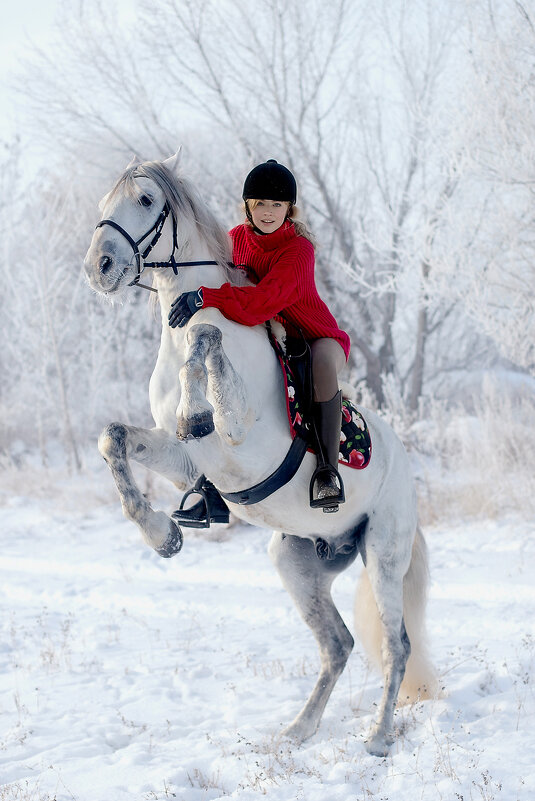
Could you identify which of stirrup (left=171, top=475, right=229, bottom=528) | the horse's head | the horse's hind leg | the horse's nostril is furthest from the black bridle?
the horse's hind leg

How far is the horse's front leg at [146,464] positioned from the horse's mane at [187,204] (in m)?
0.81

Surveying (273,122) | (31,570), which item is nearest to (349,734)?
(31,570)

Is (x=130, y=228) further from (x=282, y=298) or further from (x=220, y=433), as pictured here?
(x=220, y=433)

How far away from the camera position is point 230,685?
442 centimetres

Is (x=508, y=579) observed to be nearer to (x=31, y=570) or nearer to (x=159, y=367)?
(x=159, y=367)

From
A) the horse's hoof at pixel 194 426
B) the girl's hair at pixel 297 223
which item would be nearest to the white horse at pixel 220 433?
the horse's hoof at pixel 194 426

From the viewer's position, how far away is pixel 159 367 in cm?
297

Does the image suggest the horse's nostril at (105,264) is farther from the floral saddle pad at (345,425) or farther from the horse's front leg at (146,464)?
the floral saddle pad at (345,425)

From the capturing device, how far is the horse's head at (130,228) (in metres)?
2.62

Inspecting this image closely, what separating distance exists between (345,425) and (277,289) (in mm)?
878

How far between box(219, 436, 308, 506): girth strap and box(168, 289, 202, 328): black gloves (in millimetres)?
760

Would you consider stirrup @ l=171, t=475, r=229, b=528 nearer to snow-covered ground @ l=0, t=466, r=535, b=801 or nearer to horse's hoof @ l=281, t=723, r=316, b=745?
snow-covered ground @ l=0, t=466, r=535, b=801

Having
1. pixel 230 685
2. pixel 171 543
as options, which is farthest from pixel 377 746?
pixel 171 543

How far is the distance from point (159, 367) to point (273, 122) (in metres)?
10.8
